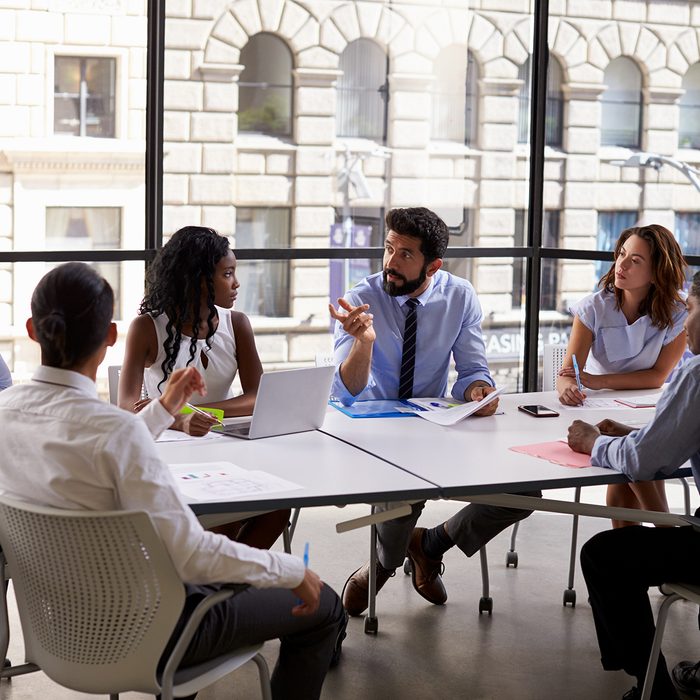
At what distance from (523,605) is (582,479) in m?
1.27

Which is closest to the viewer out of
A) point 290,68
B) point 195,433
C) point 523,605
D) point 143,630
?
point 143,630

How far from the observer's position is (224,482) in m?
2.54

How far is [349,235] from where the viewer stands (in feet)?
20.4

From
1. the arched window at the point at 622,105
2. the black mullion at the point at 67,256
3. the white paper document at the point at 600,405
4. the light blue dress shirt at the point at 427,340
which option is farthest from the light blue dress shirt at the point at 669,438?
the arched window at the point at 622,105

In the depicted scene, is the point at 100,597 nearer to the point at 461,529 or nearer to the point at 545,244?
the point at 461,529

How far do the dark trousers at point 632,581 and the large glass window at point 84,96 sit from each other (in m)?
3.78

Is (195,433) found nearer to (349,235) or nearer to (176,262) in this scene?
(176,262)

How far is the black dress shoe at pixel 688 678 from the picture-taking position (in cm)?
311

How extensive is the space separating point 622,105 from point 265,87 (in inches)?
83.3

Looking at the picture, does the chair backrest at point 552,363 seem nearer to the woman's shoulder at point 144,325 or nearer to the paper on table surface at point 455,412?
the paper on table surface at point 455,412

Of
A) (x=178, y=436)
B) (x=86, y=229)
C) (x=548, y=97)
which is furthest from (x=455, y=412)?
(x=548, y=97)

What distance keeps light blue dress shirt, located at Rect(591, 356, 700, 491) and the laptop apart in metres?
0.85

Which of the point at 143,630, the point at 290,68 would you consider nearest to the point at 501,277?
the point at 290,68

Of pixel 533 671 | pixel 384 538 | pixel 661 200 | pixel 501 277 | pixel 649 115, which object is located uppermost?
pixel 649 115
